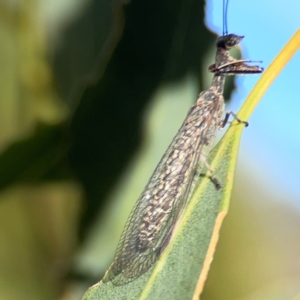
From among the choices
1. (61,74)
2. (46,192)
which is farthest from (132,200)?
(61,74)

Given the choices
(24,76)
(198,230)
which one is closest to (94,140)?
(24,76)

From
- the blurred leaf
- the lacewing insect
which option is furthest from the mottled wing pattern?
the blurred leaf

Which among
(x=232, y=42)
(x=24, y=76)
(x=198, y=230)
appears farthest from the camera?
(x=24, y=76)

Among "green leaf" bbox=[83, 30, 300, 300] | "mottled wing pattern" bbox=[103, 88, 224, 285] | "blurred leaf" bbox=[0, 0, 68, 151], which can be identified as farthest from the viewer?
"blurred leaf" bbox=[0, 0, 68, 151]

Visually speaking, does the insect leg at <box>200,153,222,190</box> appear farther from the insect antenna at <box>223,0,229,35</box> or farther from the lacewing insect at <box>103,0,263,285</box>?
the insect antenna at <box>223,0,229,35</box>

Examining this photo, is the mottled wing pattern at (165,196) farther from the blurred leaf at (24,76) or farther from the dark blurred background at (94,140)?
the blurred leaf at (24,76)

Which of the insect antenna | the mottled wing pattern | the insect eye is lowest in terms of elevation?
the mottled wing pattern

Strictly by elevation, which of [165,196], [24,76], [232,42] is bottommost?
[165,196]

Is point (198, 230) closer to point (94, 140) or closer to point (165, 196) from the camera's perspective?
point (165, 196)

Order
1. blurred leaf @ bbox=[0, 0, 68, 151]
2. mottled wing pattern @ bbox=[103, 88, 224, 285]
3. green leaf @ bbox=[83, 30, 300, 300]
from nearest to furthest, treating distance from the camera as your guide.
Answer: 1. green leaf @ bbox=[83, 30, 300, 300]
2. mottled wing pattern @ bbox=[103, 88, 224, 285]
3. blurred leaf @ bbox=[0, 0, 68, 151]
